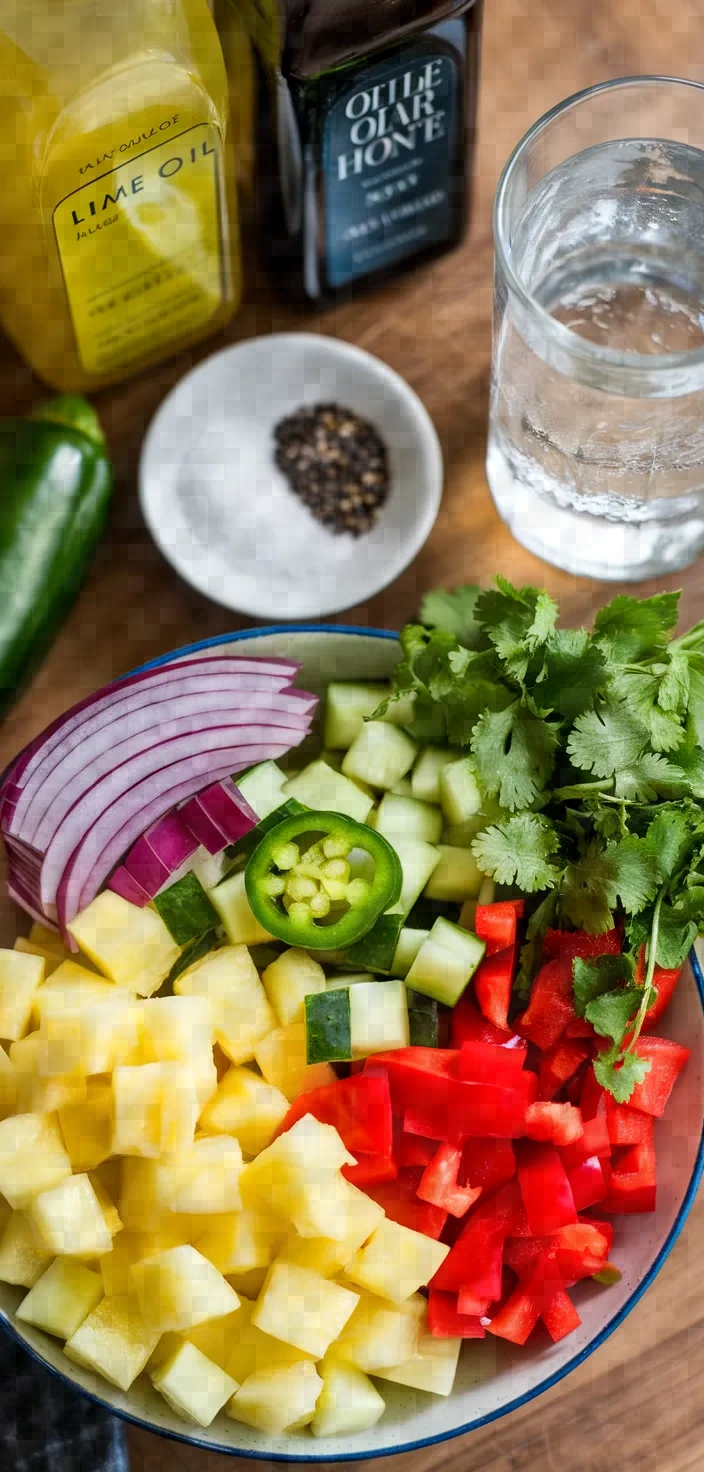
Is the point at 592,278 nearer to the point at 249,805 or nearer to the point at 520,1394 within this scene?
the point at 249,805

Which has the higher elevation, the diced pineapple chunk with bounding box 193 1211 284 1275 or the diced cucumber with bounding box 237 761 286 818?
the diced cucumber with bounding box 237 761 286 818

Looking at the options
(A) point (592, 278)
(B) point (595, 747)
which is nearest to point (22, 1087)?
(B) point (595, 747)

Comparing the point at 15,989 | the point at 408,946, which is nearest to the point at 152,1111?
the point at 15,989

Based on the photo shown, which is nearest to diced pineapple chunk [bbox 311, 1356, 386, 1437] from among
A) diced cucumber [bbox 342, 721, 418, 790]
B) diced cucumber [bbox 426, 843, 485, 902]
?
diced cucumber [bbox 426, 843, 485, 902]

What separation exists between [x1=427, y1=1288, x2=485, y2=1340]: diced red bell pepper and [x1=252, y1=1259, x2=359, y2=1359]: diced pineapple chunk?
9 cm

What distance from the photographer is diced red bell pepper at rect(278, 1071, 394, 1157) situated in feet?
4.36

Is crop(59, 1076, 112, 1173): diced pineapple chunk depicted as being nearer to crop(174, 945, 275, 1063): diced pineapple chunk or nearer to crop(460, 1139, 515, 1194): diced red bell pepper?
crop(174, 945, 275, 1063): diced pineapple chunk

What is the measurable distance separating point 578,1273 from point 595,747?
506 mm

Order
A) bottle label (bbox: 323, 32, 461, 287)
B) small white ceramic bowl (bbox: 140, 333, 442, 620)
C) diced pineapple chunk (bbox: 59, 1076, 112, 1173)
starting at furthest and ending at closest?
small white ceramic bowl (bbox: 140, 333, 442, 620), bottle label (bbox: 323, 32, 461, 287), diced pineapple chunk (bbox: 59, 1076, 112, 1173)

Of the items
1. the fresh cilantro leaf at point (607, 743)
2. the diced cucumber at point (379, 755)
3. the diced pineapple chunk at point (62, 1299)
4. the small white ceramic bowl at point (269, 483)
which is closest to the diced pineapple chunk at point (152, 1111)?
the diced pineapple chunk at point (62, 1299)

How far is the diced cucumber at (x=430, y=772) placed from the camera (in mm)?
1492

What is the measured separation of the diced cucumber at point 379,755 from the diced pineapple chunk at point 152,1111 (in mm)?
374

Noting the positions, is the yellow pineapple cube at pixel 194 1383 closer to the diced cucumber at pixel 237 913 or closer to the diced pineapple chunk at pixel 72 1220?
the diced pineapple chunk at pixel 72 1220

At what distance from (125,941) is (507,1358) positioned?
22.0 inches
